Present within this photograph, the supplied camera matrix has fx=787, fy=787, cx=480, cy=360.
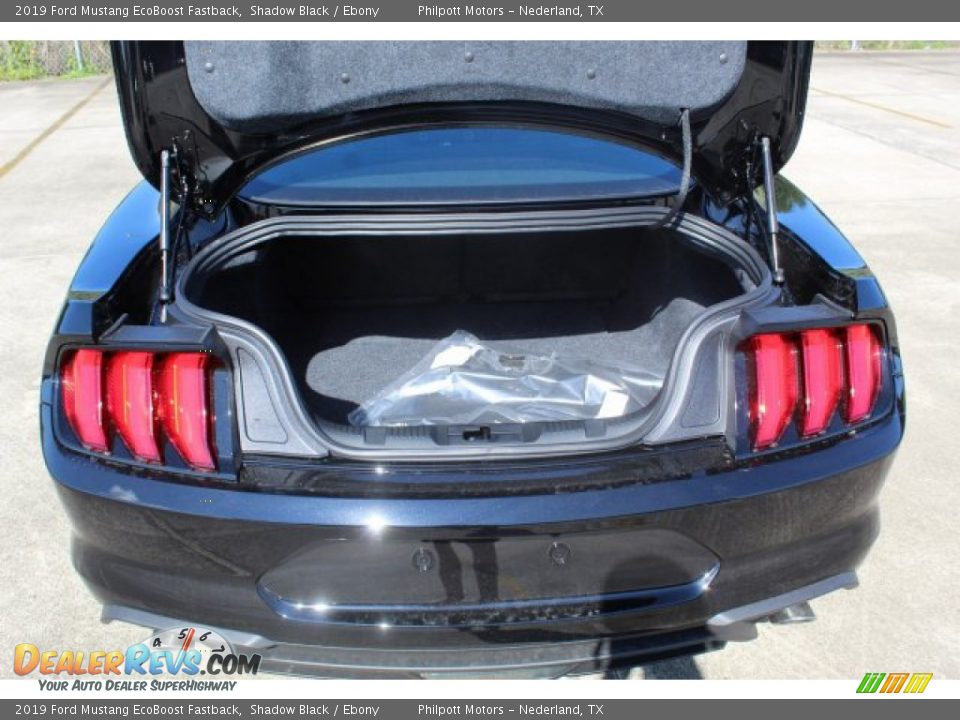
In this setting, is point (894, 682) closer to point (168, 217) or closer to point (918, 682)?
point (918, 682)

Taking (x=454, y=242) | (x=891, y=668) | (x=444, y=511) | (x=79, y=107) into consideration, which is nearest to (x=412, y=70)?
(x=454, y=242)

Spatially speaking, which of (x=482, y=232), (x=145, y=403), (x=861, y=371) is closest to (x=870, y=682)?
(x=861, y=371)

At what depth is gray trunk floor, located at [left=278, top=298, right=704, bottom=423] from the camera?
237cm

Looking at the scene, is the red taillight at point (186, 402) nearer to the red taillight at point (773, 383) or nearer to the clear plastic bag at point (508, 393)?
the clear plastic bag at point (508, 393)

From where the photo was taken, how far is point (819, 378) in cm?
161

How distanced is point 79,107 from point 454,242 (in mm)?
10485

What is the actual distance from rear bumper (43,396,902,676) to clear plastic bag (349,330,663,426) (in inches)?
21.9

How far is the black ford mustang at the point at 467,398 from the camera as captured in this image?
4.85 feet

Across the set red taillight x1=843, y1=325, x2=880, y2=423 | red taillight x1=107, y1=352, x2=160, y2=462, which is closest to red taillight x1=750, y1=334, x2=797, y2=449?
red taillight x1=843, y1=325, x2=880, y2=423

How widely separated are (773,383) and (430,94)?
3.74ft

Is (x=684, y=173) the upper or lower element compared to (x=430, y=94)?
lower

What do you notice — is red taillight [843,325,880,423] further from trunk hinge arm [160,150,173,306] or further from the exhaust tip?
trunk hinge arm [160,150,173,306]

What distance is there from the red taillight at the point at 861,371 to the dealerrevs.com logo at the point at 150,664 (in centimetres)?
132

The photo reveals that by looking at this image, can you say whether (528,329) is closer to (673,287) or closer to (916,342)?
(673,287)
